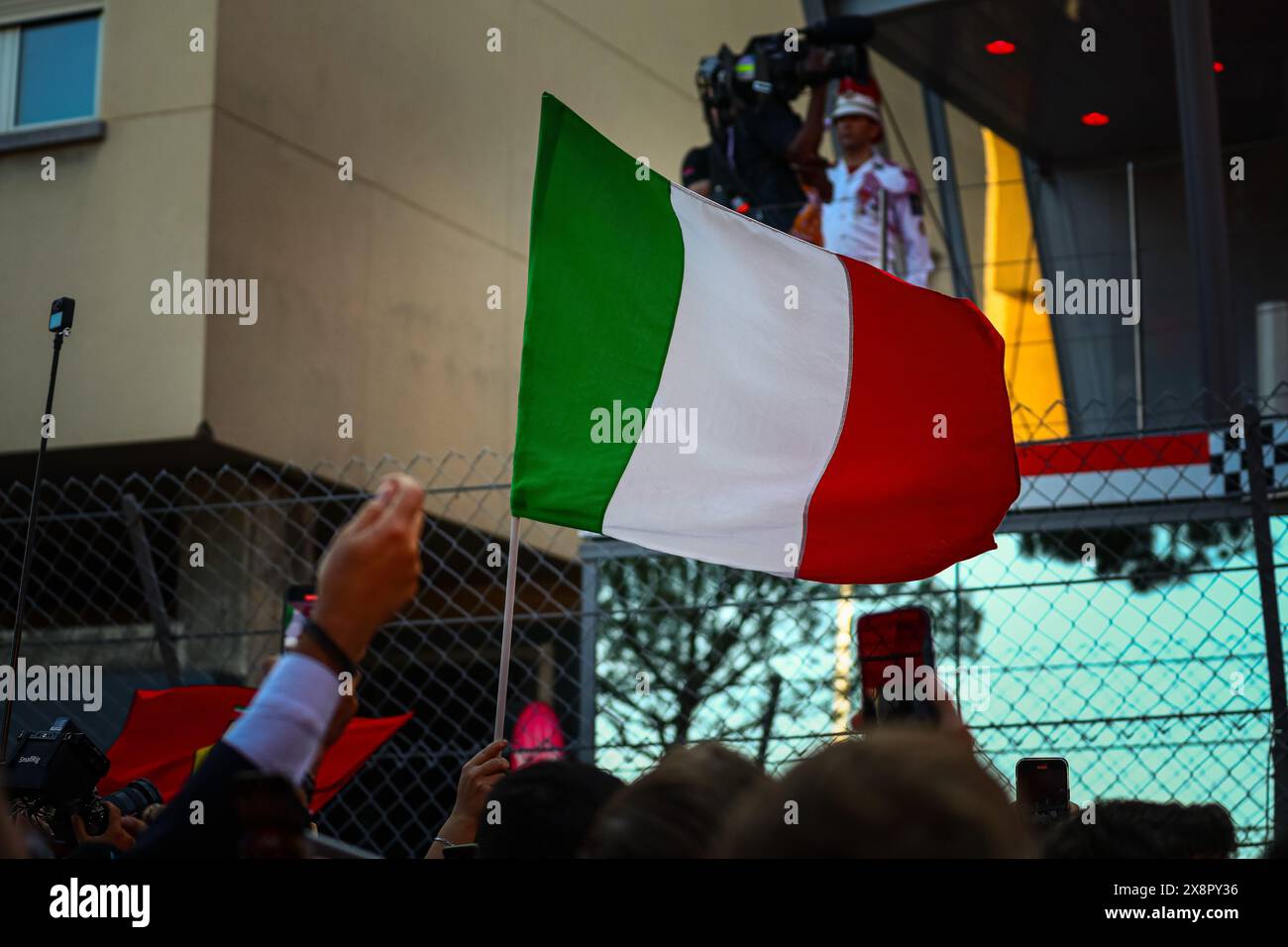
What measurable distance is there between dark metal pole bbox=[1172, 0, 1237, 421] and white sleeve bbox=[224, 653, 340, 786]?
739 centimetres

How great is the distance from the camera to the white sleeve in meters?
2.01

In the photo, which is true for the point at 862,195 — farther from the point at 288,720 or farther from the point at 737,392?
the point at 288,720

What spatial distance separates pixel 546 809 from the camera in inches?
105

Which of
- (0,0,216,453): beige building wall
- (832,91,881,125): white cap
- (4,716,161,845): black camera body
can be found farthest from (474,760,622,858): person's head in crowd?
(0,0,216,453): beige building wall

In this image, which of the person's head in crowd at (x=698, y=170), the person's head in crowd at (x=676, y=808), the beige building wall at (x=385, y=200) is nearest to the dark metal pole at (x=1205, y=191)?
the person's head in crowd at (x=698, y=170)

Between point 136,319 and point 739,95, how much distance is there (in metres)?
3.77

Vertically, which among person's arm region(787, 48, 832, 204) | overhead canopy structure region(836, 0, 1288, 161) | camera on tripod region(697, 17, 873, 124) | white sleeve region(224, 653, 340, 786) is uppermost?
overhead canopy structure region(836, 0, 1288, 161)

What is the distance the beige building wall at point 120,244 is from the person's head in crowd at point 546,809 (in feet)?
24.4

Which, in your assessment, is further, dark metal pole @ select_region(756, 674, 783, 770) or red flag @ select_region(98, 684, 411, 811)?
dark metal pole @ select_region(756, 674, 783, 770)

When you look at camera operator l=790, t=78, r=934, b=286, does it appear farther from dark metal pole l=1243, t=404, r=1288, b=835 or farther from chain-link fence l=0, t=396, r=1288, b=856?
dark metal pole l=1243, t=404, r=1288, b=835

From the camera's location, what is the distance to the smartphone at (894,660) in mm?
3434

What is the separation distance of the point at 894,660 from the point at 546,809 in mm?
1208

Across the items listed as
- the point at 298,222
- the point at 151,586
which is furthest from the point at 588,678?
the point at 298,222
